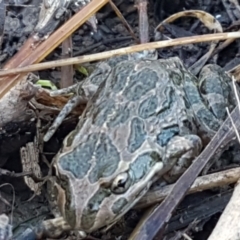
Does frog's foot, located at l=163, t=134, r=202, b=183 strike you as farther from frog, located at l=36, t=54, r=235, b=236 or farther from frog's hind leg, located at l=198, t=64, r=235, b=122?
frog's hind leg, located at l=198, t=64, r=235, b=122

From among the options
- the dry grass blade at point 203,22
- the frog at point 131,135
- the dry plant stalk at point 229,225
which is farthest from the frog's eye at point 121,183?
the dry grass blade at point 203,22

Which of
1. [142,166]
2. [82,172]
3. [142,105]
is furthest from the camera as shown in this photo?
[142,105]

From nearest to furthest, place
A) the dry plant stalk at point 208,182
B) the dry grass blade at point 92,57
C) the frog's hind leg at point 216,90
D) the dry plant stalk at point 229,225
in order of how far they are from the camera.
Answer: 1. the dry plant stalk at point 229,225
2. the dry plant stalk at point 208,182
3. the dry grass blade at point 92,57
4. the frog's hind leg at point 216,90

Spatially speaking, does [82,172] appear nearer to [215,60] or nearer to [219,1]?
[215,60]

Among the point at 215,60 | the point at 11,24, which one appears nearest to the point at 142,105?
the point at 215,60

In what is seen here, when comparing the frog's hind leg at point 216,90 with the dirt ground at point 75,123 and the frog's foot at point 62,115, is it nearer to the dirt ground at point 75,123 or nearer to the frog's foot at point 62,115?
the dirt ground at point 75,123

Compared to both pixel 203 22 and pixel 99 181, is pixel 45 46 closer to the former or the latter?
pixel 99 181
